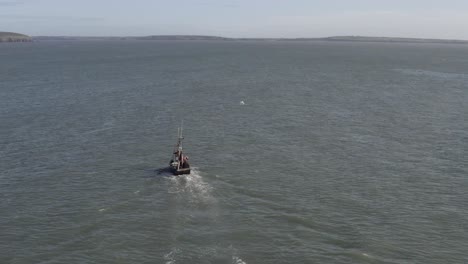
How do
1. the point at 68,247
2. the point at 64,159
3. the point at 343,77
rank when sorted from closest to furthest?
the point at 68,247, the point at 64,159, the point at 343,77

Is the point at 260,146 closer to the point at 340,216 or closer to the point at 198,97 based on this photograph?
the point at 340,216

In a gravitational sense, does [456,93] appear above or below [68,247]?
above

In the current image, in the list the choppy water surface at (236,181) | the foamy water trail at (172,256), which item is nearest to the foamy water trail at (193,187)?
the choppy water surface at (236,181)

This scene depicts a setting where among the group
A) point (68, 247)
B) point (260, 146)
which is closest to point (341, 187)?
point (260, 146)

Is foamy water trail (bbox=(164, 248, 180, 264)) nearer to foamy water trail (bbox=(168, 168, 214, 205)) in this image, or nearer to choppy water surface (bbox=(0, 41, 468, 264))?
choppy water surface (bbox=(0, 41, 468, 264))

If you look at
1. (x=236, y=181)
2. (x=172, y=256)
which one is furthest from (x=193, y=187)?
(x=172, y=256)

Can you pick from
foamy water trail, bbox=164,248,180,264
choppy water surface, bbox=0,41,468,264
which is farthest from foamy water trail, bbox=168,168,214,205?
foamy water trail, bbox=164,248,180,264

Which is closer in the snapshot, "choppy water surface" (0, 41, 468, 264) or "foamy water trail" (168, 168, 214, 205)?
"choppy water surface" (0, 41, 468, 264)

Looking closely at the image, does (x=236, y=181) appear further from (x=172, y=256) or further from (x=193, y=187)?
(x=172, y=256)
